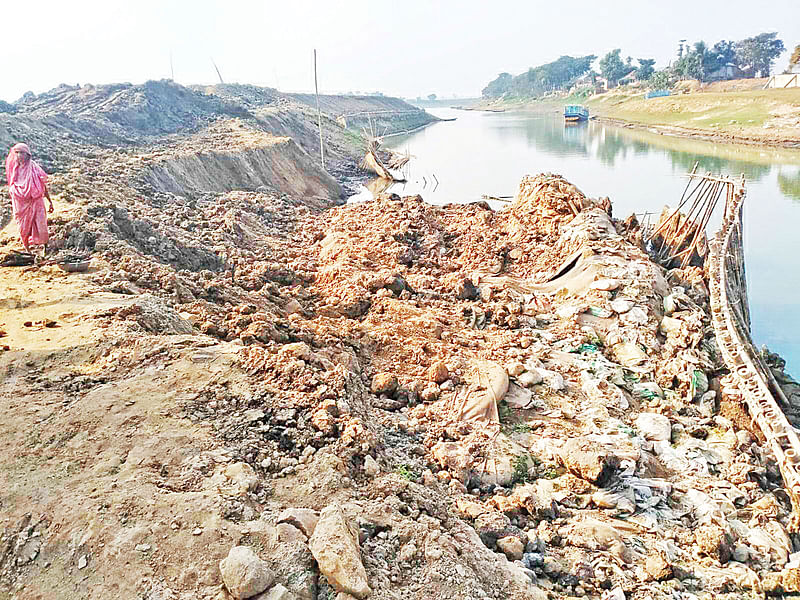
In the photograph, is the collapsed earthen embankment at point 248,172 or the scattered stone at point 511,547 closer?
the scattered stone at point 511,547

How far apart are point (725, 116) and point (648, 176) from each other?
19.8 m

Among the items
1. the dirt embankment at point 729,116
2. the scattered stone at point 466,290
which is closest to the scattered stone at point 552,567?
the scattered stone at point 466,290

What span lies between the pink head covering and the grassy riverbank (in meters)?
37.1

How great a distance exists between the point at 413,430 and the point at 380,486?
179 cm

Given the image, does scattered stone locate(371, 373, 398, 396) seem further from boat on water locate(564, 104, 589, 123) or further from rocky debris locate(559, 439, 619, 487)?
boat on water locate(564, 104, 589, 123)

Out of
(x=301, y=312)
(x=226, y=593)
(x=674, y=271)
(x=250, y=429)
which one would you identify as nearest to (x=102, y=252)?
(x=301, y=312)

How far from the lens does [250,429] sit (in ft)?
14.2

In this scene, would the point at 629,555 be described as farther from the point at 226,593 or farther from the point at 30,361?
the point at 30,361

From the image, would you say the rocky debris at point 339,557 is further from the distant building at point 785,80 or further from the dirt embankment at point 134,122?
the distant building at point 785,80

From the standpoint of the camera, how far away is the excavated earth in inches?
126

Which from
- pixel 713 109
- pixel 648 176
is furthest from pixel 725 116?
pixel 648 176

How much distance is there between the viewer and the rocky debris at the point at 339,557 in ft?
9.77

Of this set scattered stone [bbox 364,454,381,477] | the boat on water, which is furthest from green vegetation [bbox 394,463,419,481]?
the boat on water

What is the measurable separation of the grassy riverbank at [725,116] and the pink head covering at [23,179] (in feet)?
122
